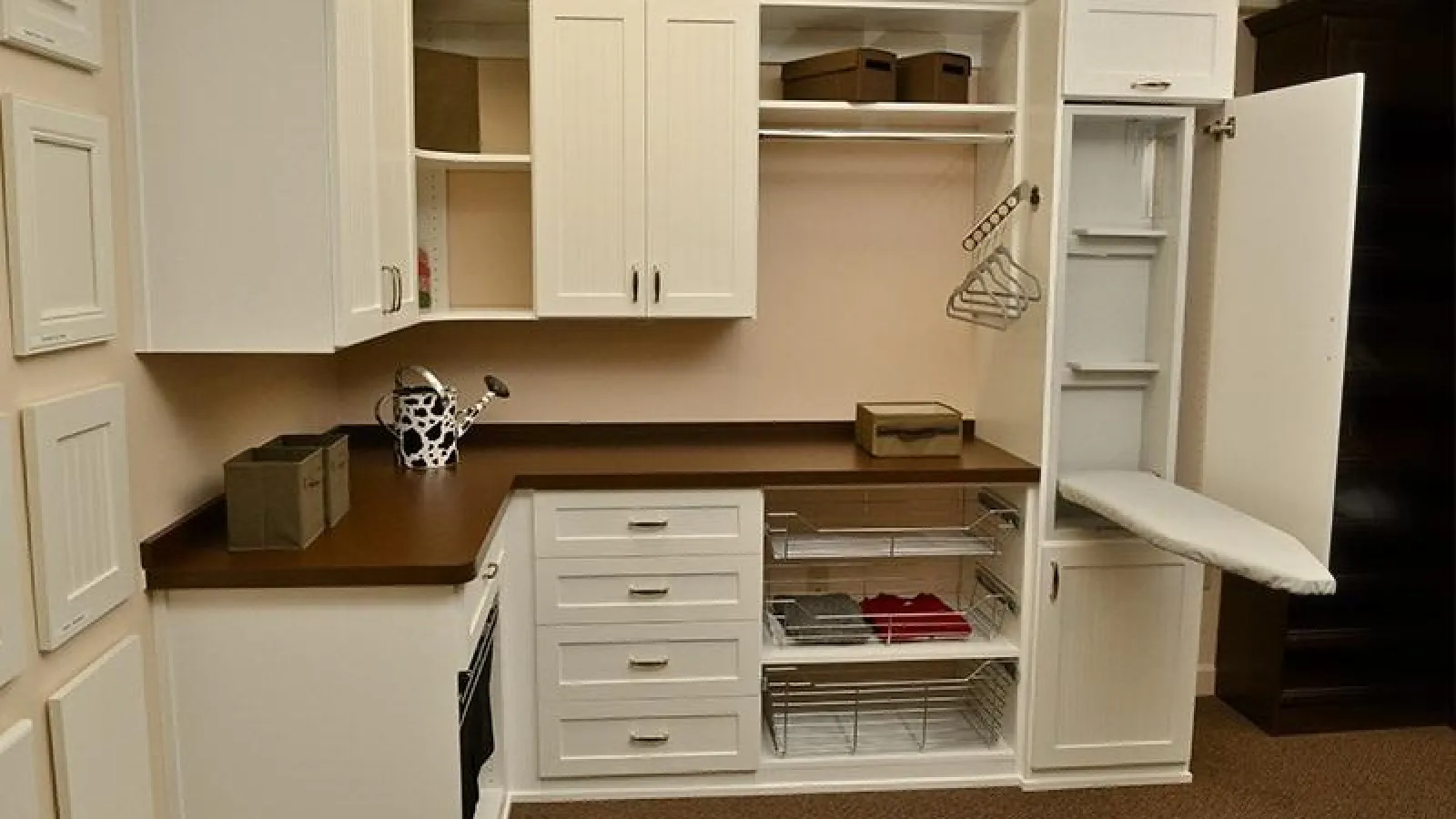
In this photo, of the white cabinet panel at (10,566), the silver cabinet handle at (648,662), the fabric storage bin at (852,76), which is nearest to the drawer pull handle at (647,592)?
the silver cabinet handle at (648,662)

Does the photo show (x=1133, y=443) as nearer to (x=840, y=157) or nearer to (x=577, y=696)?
(x=840, y=157)

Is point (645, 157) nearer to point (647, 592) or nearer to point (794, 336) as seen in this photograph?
point (794, 336)

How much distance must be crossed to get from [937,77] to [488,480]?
1.59 m

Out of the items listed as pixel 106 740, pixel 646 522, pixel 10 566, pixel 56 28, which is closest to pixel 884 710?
pixel 646 522

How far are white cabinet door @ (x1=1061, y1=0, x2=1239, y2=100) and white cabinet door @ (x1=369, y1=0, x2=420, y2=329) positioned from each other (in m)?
1.58

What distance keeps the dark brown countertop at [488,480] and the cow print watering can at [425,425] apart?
5 centimetres

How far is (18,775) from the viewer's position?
5.18 feet

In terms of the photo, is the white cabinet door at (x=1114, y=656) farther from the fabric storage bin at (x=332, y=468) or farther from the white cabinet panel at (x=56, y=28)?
the white cabinet panel at (x=56, y=28)

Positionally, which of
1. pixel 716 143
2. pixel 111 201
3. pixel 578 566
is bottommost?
pixel 578 566

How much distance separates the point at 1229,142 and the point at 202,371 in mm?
2432

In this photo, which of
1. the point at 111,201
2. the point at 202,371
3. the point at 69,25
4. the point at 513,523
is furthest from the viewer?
the point at 513,523

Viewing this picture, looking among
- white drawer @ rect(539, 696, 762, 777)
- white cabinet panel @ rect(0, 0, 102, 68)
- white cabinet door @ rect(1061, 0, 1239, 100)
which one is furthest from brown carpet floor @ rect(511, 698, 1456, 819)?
white cabinet panel @ rect(0, 0, 102, 68)

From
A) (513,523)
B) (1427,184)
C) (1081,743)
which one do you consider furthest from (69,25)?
(1427,184)

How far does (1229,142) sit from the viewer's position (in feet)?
9.36
